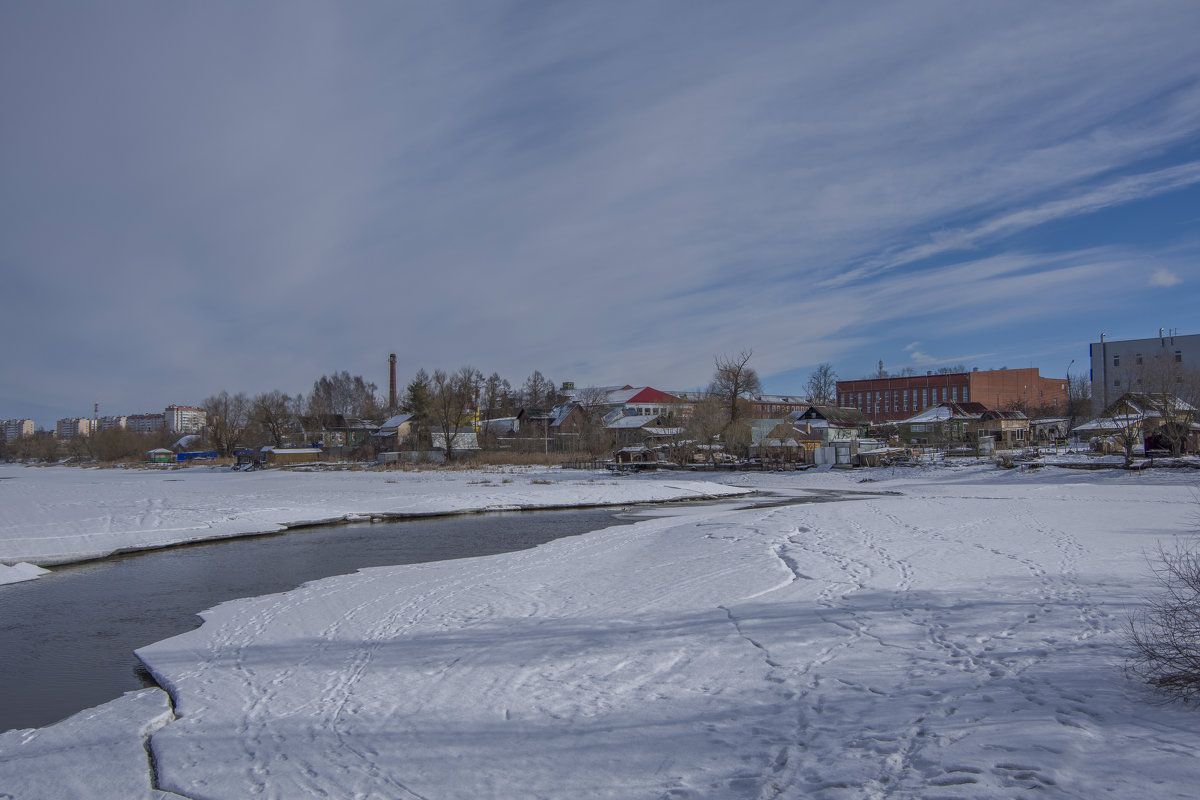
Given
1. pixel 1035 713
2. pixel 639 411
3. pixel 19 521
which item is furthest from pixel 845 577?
pixel 639 411

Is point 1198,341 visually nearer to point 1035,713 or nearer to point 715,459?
point 715,459

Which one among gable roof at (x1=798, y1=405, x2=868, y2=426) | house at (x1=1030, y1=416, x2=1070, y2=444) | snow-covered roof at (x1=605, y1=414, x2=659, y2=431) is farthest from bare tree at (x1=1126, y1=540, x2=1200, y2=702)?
gable roof at (x1=798, y1=405, x2=868, y2=426)

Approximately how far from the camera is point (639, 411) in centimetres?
10044

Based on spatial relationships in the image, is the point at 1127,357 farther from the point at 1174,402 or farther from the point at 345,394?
the point at 345,394

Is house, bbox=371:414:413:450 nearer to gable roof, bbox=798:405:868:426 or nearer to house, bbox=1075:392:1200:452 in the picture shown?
gable roof, bbox=798:405:868:426

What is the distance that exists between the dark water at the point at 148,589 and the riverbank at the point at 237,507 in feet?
3.51

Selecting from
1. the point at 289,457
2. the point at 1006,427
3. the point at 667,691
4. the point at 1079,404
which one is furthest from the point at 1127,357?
the point at 667,691

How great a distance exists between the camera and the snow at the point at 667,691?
5.70 m

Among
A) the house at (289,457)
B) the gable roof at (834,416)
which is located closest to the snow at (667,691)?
the house at (289,457)

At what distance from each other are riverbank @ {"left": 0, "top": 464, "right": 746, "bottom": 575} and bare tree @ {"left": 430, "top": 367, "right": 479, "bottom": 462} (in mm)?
21222

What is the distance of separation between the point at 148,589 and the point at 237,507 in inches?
550

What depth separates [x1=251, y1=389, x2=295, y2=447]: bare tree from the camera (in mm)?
92125

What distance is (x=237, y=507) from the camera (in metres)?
29.1

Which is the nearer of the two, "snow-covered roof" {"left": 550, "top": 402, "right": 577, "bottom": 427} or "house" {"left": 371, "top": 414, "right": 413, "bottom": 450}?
"house" {"left": 371, "top": 414, "right": 413, "bottom": 450}
